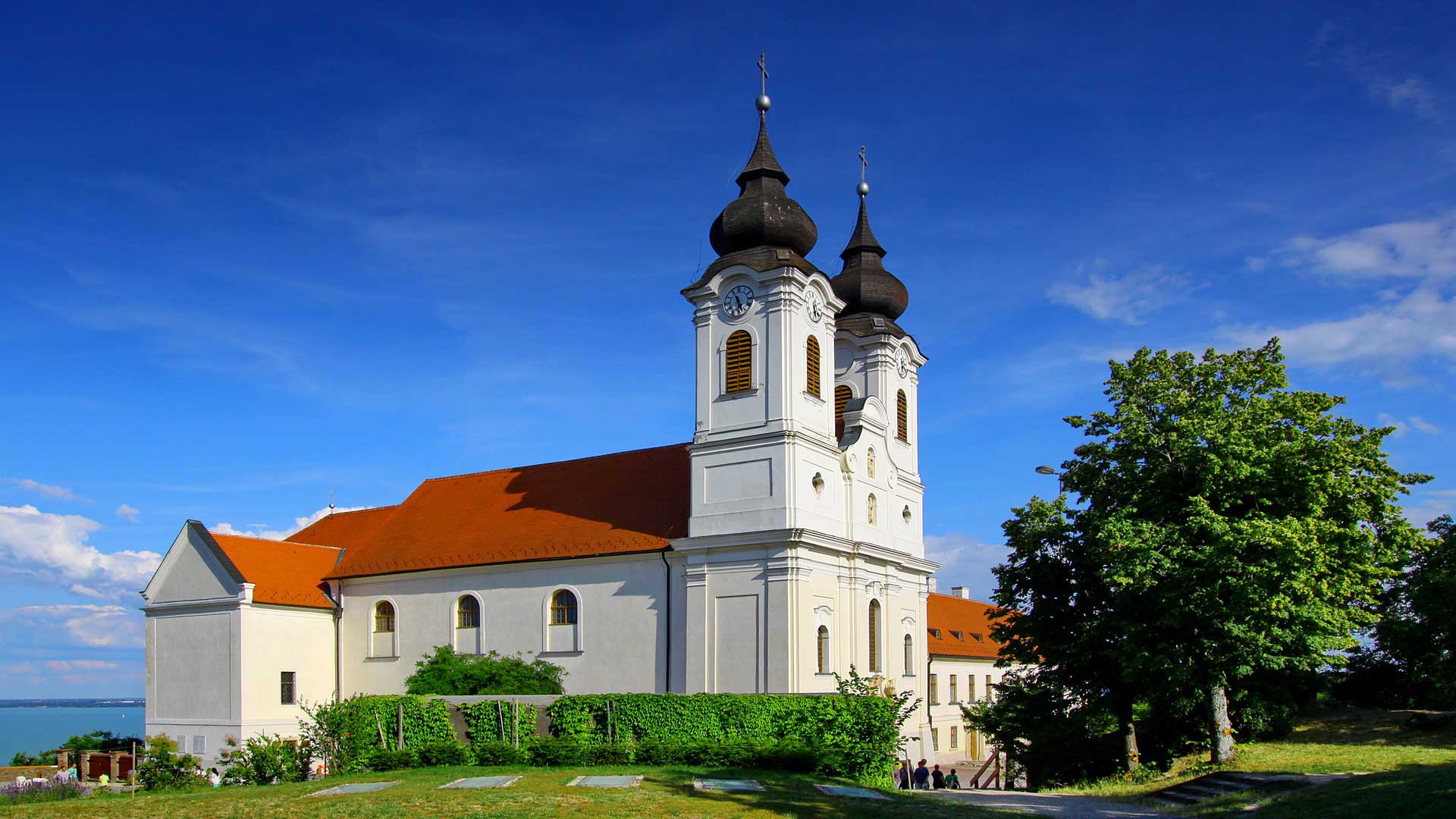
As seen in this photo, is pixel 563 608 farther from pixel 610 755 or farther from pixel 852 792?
pixel 852 792

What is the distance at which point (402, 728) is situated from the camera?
96.1 ft

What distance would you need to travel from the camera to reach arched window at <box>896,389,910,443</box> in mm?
40344

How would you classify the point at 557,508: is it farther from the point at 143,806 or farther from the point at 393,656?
the point at 143,806

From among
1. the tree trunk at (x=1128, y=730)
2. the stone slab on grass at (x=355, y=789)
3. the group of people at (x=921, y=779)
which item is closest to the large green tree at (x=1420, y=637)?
the tree trunk at (x=1128, y=730)

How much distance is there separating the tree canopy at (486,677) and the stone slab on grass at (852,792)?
41.1 ft

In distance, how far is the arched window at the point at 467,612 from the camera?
36.9 metres

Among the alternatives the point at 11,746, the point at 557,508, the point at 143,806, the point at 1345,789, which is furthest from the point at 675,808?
the point at 11,746

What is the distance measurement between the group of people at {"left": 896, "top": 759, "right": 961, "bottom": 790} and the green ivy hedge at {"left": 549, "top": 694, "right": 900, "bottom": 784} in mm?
6000

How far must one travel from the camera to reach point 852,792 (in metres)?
21.8

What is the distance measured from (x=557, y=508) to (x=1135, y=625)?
707 inches

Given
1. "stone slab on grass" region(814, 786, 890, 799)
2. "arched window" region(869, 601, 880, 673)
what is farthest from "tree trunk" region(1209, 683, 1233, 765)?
"arched window" region(869, 601, 880, 673)

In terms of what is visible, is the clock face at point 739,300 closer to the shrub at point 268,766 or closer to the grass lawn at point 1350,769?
the grass lawn at point 1350,769

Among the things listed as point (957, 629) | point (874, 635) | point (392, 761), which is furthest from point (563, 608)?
point (957, 629)

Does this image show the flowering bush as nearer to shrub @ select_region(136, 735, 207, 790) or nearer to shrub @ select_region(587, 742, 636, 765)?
shrub @ select_region(136, 735, 207, 790)
